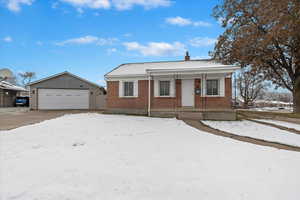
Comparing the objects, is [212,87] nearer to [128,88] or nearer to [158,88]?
[158,88]

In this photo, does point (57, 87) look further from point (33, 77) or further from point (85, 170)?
point (33, 77)

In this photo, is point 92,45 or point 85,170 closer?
point 85,170

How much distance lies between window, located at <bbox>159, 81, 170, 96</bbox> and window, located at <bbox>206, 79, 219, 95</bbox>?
268 cm

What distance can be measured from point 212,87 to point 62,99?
15267 mm

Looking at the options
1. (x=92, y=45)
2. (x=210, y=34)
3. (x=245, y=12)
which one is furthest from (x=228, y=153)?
(x=92, y=45)

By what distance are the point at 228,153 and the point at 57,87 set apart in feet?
61.6

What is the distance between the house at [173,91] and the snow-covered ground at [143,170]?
21.9 feet

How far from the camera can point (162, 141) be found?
18.4ft

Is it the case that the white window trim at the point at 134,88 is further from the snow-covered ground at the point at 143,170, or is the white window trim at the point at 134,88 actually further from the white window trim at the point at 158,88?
the snow-covered ground at the point at 143,170

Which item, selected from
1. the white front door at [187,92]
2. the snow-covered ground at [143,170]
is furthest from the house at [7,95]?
the white front door at [187,92]

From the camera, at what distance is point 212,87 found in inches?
476

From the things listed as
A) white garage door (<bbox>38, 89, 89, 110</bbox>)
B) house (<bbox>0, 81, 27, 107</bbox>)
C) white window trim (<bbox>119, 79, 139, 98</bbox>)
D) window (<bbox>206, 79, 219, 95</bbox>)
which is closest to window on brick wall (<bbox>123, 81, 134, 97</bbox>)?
white window trim (<bbox>119, 79, 139, 98</bbox>)

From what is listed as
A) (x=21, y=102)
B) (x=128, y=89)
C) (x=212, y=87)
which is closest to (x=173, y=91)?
(x=212, y=87)

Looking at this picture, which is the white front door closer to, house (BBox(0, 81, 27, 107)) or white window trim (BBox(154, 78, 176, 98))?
white window trim (BBox(154, 78, 176, 98))
